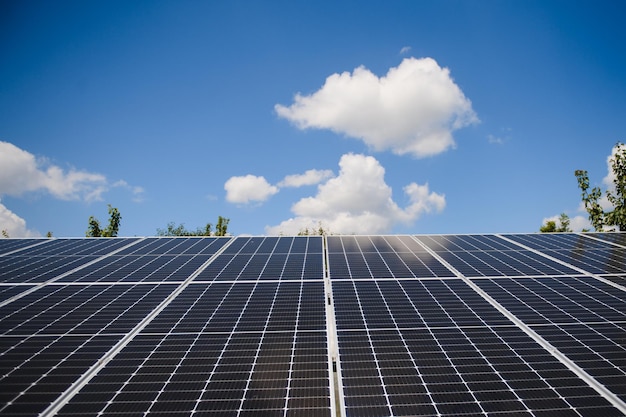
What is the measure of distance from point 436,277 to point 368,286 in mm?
2882

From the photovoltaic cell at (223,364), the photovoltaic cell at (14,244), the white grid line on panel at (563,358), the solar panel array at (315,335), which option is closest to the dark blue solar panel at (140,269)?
the solar panel array at (315,335)

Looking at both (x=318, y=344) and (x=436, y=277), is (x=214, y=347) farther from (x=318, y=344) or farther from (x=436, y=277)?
(x=436, y=277)

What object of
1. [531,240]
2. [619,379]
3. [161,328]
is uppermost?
[531,240]

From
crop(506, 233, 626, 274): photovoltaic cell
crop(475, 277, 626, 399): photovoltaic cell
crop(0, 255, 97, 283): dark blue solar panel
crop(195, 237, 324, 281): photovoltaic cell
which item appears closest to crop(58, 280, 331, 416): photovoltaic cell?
crop(195, 237, 324, 281): photovoltaic cell

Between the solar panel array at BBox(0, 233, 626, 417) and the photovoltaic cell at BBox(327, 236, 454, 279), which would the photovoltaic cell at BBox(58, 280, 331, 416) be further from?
the photovoltaic cell at BBox(327, 236, 454, 279)

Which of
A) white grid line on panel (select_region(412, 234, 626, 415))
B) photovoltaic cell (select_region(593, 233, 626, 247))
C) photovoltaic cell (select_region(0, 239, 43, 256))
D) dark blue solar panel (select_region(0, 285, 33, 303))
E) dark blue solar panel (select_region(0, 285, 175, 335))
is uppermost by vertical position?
photovoltaic cell (select_region(0, 239, 43, 256))

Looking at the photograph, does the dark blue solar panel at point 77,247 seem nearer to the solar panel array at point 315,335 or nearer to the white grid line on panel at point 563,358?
the solar panel array at point 315,335

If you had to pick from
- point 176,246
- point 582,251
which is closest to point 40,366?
point 176,246

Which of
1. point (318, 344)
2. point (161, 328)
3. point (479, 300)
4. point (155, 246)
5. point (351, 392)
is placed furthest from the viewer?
point (155, 246)

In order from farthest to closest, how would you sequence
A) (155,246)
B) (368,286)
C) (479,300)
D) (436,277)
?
(155,246), (436,277), (368,286), (479,300)

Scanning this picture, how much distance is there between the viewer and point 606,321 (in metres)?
10.0

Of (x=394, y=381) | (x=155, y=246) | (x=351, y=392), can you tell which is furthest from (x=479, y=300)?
(x=155, y=246)

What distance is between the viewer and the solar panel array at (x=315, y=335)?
688 centimetres

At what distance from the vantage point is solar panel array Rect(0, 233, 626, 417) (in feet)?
22.6
